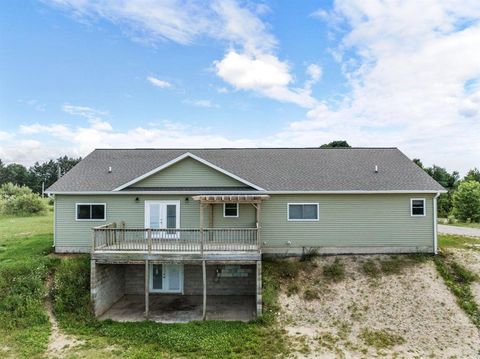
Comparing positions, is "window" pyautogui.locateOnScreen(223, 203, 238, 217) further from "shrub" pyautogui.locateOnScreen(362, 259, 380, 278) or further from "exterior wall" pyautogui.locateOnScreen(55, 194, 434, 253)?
"shrub" pyautogui.locateOnScreen(362, 259, 380, 278)

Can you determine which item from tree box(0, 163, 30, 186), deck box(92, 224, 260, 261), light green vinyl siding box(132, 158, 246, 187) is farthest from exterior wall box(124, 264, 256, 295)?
tree box(0, 163, 30, 186)

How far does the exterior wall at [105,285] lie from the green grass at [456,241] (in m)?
16.2

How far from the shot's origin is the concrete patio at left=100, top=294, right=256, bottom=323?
40.7 feet

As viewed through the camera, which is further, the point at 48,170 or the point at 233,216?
the point at 48,170

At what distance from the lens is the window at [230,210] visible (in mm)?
15289

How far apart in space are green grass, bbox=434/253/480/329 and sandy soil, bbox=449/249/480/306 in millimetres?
221

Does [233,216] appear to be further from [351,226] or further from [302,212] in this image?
[351,226]

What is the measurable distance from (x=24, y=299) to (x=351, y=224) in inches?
547

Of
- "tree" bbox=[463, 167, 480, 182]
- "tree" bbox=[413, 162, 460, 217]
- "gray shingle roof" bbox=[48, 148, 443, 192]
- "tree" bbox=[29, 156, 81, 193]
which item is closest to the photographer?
"gray shingle roof" bbox=[48, 148, 443, 192]

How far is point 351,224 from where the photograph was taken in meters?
15.3

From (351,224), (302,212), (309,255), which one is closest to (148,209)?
(302,212)

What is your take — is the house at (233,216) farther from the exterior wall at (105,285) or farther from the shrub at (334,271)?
the shrub at (334,271)

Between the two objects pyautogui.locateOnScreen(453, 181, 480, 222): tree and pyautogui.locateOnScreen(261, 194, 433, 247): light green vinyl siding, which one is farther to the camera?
pyautogui.locateOnScreen(453, 181, 480, 222): tree

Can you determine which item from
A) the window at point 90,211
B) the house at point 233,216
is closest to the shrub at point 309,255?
the house at point 233,216
